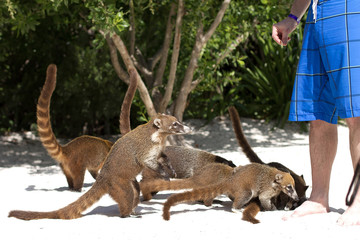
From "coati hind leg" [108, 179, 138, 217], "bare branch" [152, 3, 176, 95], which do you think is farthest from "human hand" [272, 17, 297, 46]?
"bare branch" [152, 3, 176, 95]

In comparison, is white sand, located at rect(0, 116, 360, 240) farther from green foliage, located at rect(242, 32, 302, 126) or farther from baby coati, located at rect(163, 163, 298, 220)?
green foliage, located at rect(242, 32, 302, 126)

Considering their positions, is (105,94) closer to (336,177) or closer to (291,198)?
(336,177)

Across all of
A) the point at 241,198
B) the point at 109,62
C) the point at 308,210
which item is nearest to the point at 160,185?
the point at 241,198

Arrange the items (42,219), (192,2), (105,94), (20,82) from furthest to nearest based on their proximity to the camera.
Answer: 1. (20,82)
2. (105,94)
3. (192,2)
4. (42,219)

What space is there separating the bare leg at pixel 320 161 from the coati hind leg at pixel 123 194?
1.16 m

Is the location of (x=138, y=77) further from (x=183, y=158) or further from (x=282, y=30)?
(x=282, y=30)

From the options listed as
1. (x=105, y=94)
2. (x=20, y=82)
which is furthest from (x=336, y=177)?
(x=20, y=82)

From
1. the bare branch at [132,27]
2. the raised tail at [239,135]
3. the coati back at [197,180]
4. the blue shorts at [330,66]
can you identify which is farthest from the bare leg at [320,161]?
the bare branch at [132,27]

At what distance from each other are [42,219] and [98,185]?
0.47 metres

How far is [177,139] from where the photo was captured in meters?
7.25

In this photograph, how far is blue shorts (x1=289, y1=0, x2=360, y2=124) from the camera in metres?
3.51

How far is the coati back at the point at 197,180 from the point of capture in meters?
4.25

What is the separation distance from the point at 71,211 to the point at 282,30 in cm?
207

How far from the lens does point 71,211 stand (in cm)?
381
